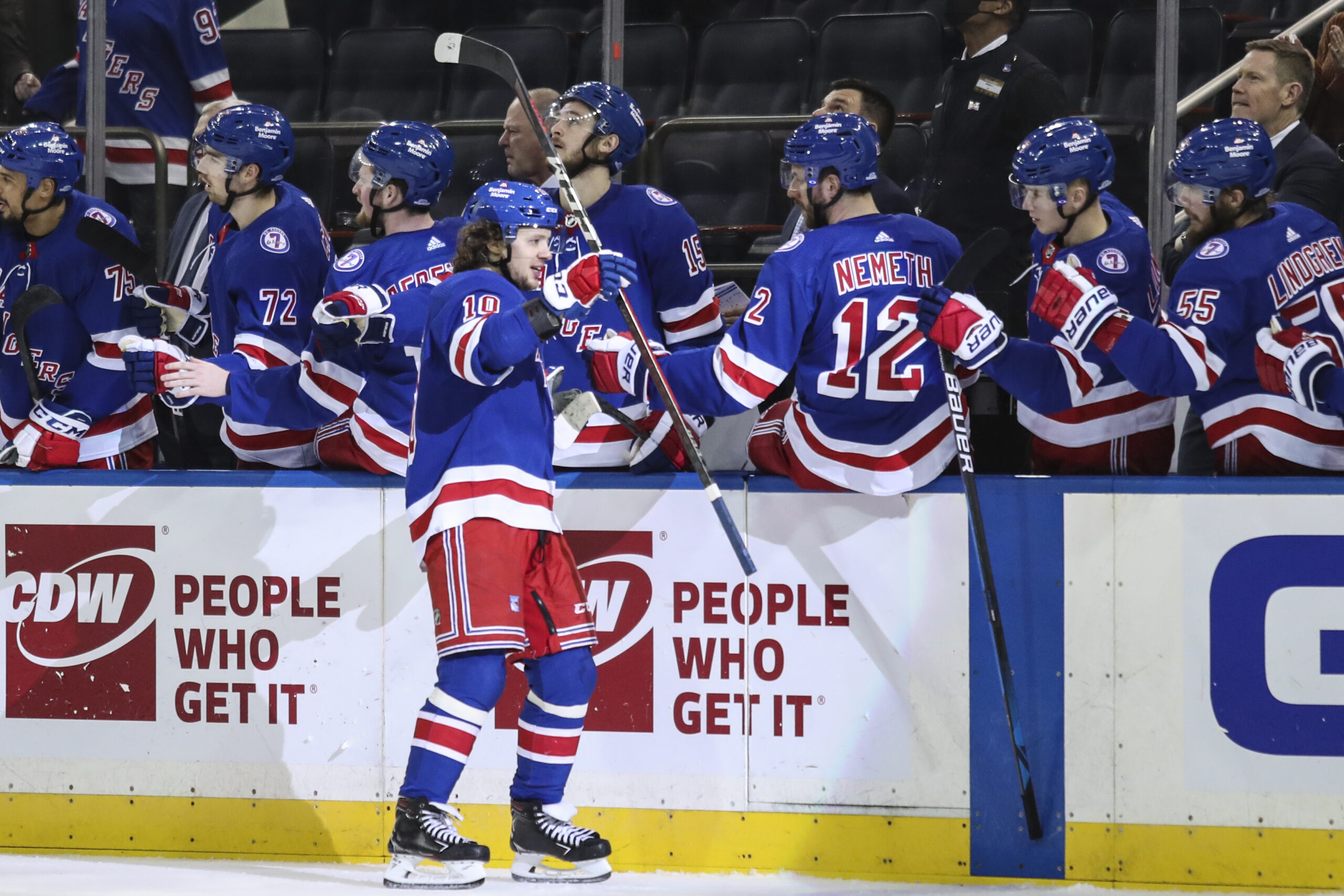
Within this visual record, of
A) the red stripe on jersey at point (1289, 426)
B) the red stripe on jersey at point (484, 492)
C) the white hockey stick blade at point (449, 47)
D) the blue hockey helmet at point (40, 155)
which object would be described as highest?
the white hockey stick blade at point (449, 47)

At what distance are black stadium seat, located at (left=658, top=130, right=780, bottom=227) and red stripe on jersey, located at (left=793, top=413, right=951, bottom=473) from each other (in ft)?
5.53

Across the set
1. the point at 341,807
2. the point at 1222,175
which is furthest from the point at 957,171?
the point at 341,807

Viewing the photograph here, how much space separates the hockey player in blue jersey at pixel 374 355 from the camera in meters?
3.47

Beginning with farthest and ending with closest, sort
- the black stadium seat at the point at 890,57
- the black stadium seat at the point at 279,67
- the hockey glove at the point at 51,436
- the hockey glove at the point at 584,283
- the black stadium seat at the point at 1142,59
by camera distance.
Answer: the black stadium seat at the point at 279,67 → the black stadium seat at the point at 890,57 → the black stadium seat at the point at 1142,59 → the hockey glove at the point at 51,436 → the hockey glove at the point at 584,283

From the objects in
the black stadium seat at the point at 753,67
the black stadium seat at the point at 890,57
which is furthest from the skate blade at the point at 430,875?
the black stadium seat at the point at 753,67

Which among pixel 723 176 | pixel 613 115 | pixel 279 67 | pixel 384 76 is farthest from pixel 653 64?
pixel 613 115

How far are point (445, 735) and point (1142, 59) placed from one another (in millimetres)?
2709

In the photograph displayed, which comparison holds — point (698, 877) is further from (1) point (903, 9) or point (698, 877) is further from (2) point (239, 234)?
(1) point (903, 9)

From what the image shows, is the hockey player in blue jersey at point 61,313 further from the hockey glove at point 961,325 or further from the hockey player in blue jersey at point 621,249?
the hockey glove at point 961,325

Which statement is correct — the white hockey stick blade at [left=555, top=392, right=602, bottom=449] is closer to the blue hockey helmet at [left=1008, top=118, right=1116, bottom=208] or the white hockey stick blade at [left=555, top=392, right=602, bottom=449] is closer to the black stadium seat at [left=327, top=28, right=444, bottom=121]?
the blue hockey helmet at [left=1008, top=118, right=1116, bottom=208]

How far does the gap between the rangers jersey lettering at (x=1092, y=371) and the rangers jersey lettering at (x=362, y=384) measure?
1297 mm

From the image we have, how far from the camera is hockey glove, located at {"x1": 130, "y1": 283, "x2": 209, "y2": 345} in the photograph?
12.6 ft

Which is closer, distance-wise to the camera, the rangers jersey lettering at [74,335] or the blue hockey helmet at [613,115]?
the blue hockey helmet at [613,115]

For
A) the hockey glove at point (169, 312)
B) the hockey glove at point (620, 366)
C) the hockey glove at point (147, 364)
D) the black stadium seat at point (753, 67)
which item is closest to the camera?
the hockey glove at point (620, 366)
